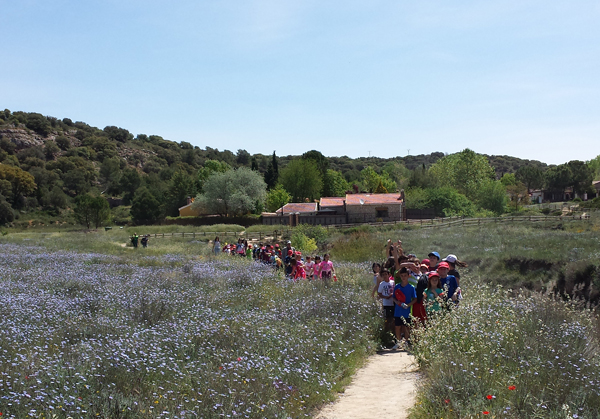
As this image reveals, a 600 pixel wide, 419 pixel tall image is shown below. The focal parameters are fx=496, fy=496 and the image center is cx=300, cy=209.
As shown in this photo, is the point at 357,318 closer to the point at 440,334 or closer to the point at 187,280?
the point at 440,334

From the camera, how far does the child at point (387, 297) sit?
30.8 ft

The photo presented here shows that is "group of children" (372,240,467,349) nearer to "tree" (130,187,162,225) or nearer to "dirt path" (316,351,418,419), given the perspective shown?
"dirt path" (316,351,418,419)

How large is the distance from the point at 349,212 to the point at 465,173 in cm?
4049

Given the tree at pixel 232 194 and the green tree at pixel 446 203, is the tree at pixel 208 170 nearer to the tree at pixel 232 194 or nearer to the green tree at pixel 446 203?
the tree at pixel 232 194

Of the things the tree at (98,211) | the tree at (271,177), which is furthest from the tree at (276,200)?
the tree at (98,211)

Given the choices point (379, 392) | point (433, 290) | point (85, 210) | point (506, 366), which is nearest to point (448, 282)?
point (433, 290)

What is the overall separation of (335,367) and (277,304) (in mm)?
2960

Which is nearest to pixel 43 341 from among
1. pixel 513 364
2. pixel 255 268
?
pixel 513 364

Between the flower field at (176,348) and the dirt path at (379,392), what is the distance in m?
0.22

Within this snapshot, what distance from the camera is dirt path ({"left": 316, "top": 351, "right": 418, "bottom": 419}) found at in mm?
5840

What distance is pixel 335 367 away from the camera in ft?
23.9

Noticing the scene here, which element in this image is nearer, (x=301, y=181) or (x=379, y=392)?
(x=379, y=392)

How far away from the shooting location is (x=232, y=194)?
226ft

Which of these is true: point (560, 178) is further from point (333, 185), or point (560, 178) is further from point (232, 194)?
point (232, 194)
